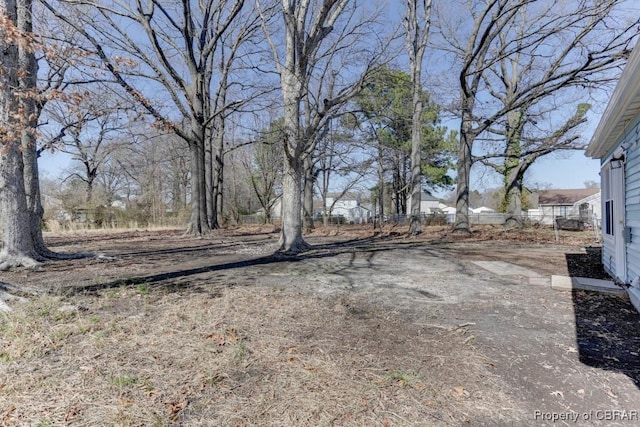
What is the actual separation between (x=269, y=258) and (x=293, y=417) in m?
6.10

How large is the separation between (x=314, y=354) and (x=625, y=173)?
539 cm

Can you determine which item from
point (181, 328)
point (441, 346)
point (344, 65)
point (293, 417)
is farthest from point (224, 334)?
point (344, 65)

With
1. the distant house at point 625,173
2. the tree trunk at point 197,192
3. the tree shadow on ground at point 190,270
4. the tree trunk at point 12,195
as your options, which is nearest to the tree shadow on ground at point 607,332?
the distant house at point 625,173

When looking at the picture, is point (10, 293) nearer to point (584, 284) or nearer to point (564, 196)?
point (584, 284)

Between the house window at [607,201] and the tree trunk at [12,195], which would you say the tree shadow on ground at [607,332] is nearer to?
the house window at [607,201]

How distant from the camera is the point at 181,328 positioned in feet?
10.5

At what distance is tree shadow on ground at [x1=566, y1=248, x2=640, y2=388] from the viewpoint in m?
2.65

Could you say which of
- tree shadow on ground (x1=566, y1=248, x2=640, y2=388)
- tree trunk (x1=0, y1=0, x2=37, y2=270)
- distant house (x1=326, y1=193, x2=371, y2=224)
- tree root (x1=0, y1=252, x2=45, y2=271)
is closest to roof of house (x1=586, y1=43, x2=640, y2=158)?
tree shadow on ground (x1=566, y1=248, x2=640, y2=388)

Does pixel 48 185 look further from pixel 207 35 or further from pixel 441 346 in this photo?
pixel 441 346

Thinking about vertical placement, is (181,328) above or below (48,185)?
below

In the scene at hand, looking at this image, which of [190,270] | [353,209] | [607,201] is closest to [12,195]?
[190,270]

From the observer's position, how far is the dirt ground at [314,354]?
1.98 m

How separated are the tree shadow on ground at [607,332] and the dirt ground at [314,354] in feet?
0.07

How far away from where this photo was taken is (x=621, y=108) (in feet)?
13.8
